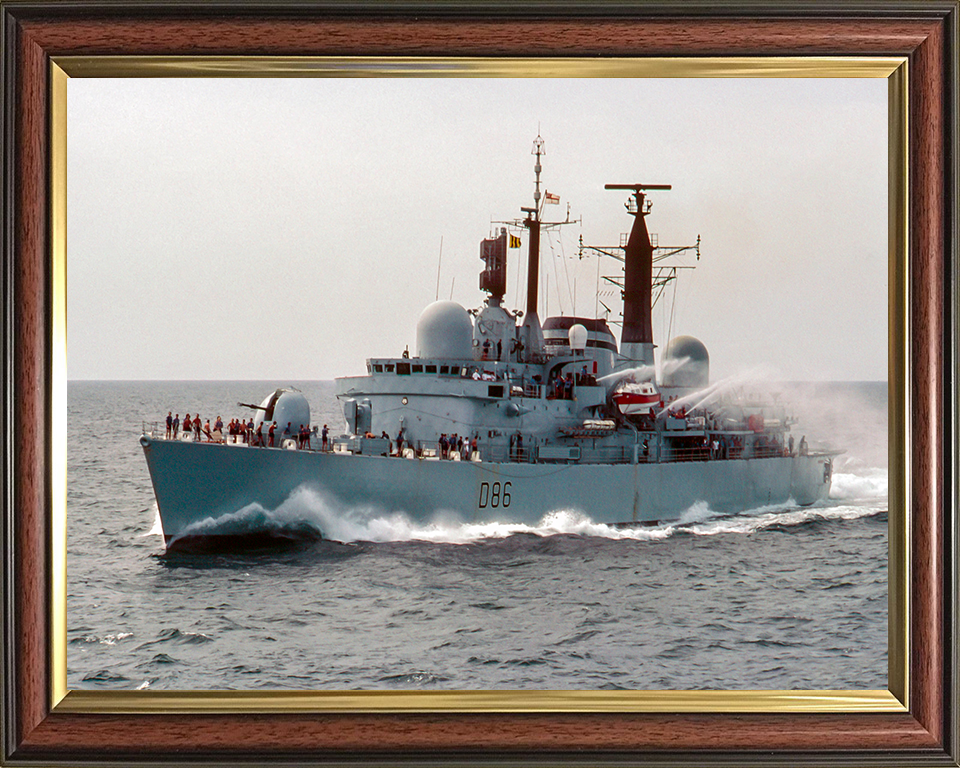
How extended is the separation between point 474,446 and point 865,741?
9.23m

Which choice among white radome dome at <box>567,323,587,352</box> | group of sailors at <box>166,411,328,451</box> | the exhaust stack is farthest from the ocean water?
white radome dome at <box>567,323,587,352</box>

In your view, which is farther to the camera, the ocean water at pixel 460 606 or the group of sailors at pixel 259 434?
the group of sailors at pixel 259 434

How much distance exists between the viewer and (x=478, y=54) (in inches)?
168

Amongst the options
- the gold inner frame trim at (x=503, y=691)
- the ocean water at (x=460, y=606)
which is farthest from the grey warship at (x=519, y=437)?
the gold inner frame trim at (x=503, y=691)

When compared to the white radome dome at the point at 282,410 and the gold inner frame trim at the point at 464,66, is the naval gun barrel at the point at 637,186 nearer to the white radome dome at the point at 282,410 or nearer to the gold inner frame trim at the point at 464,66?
the gold inner frame trim at the point at 464,66

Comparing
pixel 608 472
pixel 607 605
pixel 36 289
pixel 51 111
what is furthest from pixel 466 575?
pixel 608 472

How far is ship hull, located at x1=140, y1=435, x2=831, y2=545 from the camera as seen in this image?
9445 millimetres

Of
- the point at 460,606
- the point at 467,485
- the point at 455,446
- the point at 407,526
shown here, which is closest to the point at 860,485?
the point at 460,606

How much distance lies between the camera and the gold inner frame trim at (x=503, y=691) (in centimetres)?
417

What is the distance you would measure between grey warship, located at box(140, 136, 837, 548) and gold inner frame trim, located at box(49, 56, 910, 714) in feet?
3.58

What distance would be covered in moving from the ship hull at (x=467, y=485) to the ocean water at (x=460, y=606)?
6.46 feet

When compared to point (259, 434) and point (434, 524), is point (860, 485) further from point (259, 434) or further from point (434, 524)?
point (259, 434)

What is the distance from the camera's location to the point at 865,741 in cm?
418

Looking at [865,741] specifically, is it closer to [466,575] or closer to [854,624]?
[854,624]
